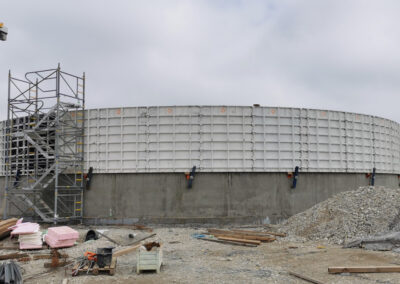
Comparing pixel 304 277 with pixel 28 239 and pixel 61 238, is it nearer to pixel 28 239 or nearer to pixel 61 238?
pixel 61 238

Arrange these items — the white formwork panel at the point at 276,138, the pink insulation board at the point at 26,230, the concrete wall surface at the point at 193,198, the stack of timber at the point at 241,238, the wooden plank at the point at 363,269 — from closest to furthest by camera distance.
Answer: the wooden plank at the point at 363,269, the pink insulation board at the point at 26,230, the stack of timber at the point at 241,238, the concrete wall surface at the point at 193,198, the white formwork panel at the point at 276,138

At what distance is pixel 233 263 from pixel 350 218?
24.1 ft

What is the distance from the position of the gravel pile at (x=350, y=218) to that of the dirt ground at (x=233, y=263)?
1224 mm

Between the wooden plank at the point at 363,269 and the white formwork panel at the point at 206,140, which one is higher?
the white formwork panel at the point at 206,140

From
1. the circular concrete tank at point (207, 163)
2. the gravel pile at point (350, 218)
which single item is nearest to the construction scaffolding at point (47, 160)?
the circular concrete tank at point (207, 163)

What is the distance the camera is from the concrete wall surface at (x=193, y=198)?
20.3 m

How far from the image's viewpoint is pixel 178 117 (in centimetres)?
2109

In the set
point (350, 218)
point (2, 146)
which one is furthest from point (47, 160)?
point (350, 218)

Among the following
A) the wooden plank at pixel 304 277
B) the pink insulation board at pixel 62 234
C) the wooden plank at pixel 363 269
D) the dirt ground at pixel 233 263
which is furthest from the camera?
the pink insulation board at pixel 62 234

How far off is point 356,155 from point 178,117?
11.0 m

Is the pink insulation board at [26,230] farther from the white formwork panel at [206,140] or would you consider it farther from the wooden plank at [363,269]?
the wooden plank at [363,269]

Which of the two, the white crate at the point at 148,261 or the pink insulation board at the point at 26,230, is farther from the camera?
the pink insulation board at the point at 26,230

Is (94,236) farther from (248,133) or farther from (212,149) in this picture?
(248,133)

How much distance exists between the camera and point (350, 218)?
16.8 meters
